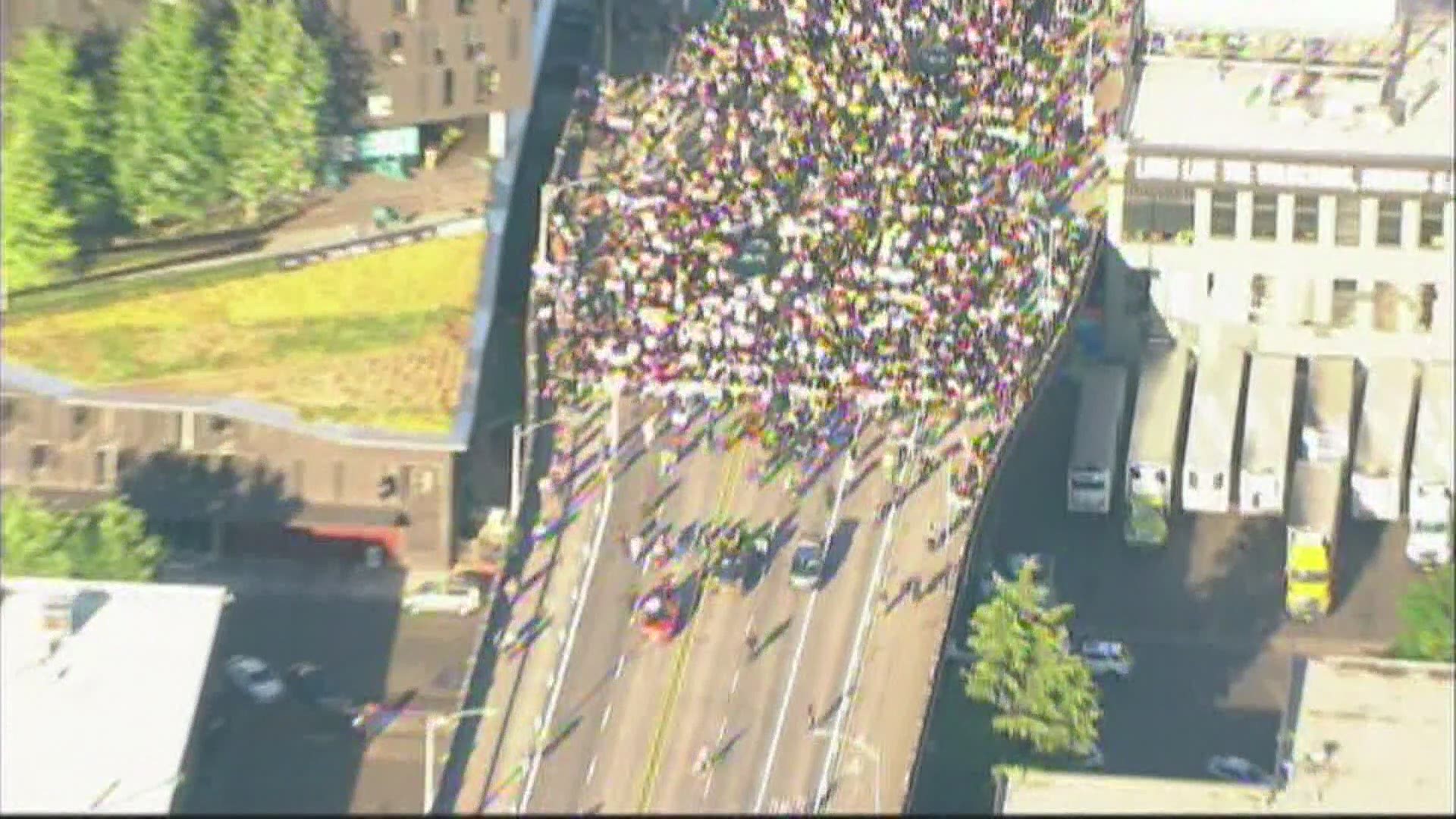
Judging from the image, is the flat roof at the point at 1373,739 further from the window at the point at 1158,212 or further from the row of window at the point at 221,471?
the row of window at the point at 221,471

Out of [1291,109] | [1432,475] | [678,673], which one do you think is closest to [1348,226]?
[1291,109]

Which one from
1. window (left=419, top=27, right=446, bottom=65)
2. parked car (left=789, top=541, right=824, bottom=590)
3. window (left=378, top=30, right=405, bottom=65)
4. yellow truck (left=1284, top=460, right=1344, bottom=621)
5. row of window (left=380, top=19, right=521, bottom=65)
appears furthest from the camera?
window (left=419, top=27, right=446, bottom=65)

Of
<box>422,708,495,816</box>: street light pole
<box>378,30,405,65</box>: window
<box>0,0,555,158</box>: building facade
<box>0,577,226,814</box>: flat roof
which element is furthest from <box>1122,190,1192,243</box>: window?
<box>0,577,226,814</box>: flat roof

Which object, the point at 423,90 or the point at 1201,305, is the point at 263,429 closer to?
the point at 423,90

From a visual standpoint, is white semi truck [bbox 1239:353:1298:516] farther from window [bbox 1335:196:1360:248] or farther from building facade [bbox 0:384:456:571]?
building facade [bbox 0:384:456:571]

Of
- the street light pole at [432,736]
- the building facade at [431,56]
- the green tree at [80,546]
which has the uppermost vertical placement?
the building facade at [431,56]

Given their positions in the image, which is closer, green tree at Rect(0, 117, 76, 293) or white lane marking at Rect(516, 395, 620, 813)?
white lane marking at Rect(516, 395, 620, 813)

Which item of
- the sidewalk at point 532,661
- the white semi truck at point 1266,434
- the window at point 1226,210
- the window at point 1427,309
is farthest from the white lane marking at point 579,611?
A: the window at point 1427,309
